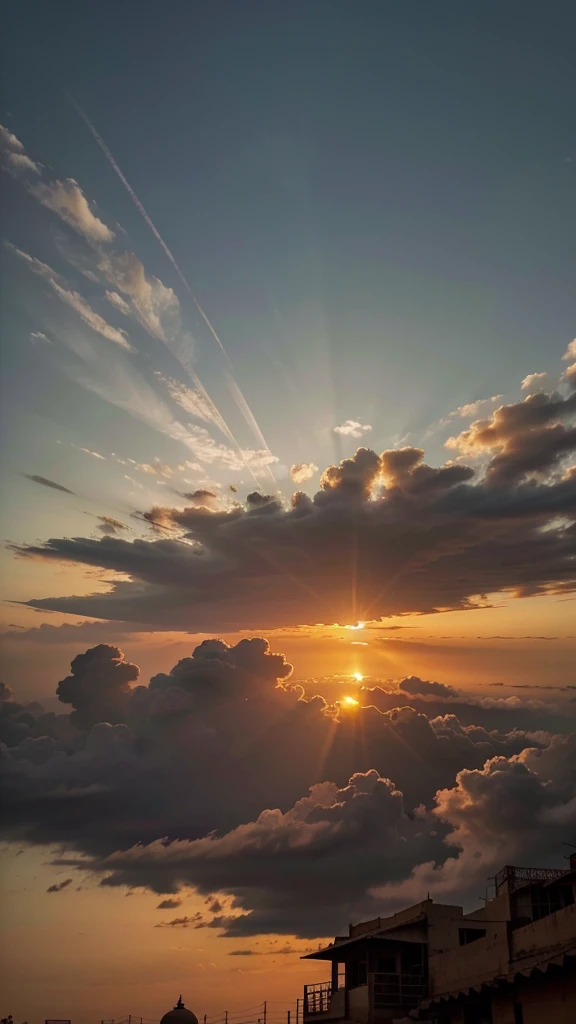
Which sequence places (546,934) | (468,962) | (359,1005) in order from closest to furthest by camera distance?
(546,934) < (468,962) < (359,1005)

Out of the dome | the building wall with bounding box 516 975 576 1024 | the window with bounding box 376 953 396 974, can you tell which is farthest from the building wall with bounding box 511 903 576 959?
the dome

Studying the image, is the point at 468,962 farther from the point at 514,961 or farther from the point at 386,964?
the point at 386,964

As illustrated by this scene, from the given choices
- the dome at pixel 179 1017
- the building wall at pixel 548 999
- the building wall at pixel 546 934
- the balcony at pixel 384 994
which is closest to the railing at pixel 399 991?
the balcony at pixel 384 994

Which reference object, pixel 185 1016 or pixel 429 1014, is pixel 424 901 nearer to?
pixel 429 1014

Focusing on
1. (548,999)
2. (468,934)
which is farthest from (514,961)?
(468,934)

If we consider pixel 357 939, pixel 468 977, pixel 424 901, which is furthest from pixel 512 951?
pixel 357 939

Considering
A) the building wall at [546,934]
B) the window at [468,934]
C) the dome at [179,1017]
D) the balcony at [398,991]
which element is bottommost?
the dome at [179,1017]

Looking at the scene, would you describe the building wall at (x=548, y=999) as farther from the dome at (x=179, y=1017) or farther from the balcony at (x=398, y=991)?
the dome at (x=179, y=1017)

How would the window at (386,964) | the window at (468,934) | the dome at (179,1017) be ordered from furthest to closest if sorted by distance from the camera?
1. the dome at (179,1017)
2. the window at (386,964)
3. the window at (468,934)
